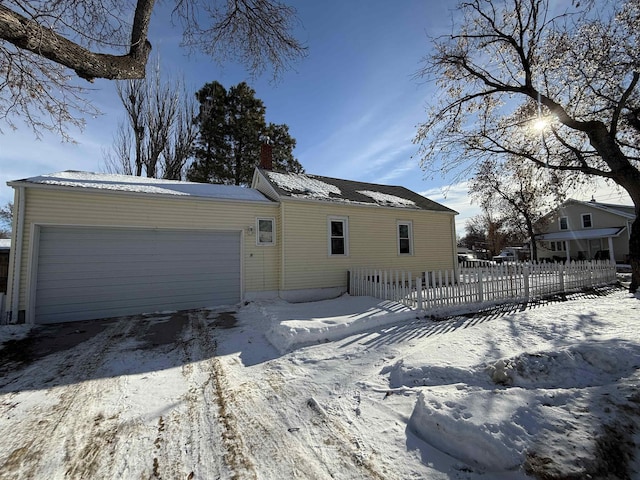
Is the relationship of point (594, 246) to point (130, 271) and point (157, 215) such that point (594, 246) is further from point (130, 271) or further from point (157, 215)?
point (130, 271)

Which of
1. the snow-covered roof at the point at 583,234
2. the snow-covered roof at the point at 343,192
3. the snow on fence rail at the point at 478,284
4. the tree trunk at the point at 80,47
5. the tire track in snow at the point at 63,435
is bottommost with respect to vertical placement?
the tire track in snow at the point at 63,435

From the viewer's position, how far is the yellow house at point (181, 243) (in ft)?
21.3

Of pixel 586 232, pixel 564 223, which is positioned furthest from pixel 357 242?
pixel 564 223

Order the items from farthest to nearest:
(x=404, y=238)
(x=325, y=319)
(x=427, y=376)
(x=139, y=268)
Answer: (x=404, y=238) → (x=139, y=268) → (x=325, y=319) → (x=427, y=376)

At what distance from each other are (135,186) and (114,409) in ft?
21.8

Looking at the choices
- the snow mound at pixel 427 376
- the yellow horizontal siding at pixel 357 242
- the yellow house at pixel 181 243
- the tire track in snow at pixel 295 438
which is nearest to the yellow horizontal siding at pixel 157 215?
the yellow house at pixel 181 243

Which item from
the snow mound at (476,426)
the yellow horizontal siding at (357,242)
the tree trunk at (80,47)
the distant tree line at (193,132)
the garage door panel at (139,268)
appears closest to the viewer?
the snow mound at (476,426)

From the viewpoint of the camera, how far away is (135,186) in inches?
304

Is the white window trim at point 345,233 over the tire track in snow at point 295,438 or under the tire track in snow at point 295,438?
over

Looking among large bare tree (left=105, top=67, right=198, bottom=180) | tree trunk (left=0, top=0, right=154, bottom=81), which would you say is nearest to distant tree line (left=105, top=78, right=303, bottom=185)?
large bare tree (left=105, top=67, right=198, bottom=180)

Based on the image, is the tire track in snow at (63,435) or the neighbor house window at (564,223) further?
the neighbor house window at (564,223)

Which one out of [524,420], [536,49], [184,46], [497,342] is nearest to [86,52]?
[184,46]

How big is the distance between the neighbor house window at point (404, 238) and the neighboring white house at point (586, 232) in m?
21.3

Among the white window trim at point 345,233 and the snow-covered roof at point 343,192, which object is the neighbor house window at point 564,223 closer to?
the snow-covered roof at point 343,192
